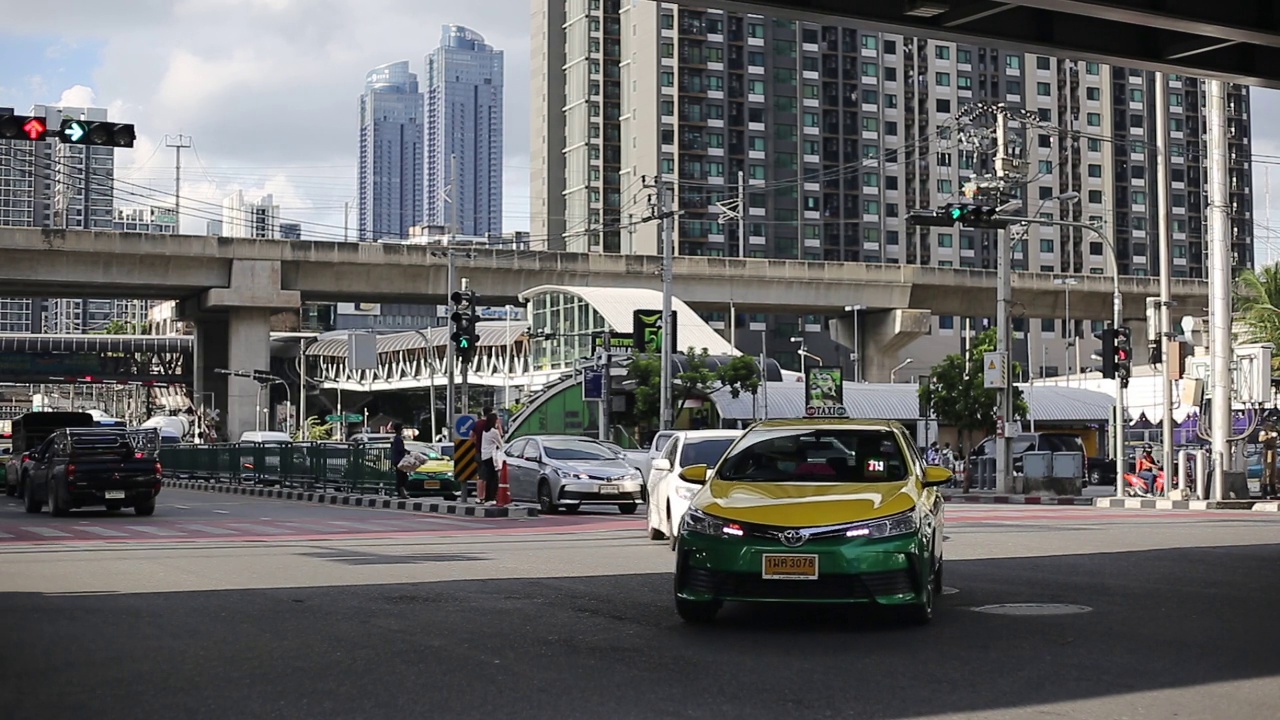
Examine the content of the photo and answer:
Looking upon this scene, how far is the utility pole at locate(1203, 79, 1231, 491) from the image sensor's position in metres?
31.7

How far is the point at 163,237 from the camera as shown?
6438 centimetres

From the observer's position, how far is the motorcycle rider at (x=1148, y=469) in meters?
40.7

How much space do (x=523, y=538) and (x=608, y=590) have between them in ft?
27.4

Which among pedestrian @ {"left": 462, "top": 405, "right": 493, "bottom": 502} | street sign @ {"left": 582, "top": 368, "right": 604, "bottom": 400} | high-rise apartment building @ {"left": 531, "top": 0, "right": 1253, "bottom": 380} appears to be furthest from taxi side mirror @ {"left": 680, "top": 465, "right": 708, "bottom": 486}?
high-rise apartment building @ {"left": 531, "top": 0, "right": 1253, "bottom": 380}

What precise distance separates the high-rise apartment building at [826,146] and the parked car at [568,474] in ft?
304

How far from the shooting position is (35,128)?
84.1ft

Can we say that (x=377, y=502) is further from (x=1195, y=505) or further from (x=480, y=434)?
(x=1195, y=505)

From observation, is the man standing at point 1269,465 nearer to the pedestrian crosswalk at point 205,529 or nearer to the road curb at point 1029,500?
the road curb at point 1029,500

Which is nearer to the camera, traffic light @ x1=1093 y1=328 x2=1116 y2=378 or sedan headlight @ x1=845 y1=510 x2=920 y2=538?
sedan headlight @ x1=845 y1=510 x2=920 y2=538

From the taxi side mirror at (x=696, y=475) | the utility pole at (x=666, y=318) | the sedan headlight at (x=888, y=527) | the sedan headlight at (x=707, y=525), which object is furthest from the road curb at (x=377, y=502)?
the sedan headlight at (x=888, y=527)

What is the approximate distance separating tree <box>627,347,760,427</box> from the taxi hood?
46.5m

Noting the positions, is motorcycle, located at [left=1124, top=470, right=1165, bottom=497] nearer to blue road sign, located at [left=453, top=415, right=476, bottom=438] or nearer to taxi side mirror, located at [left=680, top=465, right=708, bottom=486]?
blue road sign, located at [left=453, top=415, right=476, bottom=438]

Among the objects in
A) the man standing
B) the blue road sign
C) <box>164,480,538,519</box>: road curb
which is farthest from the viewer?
the blue road sign

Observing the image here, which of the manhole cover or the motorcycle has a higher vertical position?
Result: the manhole cover
